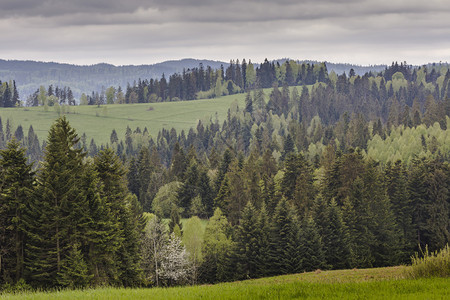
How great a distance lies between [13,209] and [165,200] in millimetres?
79690

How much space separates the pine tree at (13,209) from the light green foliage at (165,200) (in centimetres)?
7714

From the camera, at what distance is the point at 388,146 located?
167 m

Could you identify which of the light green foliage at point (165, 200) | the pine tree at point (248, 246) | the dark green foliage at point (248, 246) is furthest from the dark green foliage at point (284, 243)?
the light green foliage at point (165, 200)

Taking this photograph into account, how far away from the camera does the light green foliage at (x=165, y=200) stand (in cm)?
11988

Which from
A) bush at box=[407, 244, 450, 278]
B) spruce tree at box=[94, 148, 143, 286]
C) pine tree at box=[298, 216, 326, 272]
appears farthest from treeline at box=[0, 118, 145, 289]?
pine tree at box=[298, 216, 326, 272]

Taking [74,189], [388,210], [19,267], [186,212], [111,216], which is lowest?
[186,212]

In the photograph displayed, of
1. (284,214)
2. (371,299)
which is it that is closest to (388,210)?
(284,214)

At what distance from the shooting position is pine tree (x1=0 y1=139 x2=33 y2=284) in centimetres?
4019

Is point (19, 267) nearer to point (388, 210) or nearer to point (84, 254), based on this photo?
point (84, 254)

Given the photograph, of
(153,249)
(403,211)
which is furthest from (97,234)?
(403,211)

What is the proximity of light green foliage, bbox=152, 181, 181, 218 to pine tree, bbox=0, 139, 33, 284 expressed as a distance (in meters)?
77.1

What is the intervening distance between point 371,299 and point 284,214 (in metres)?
62.3

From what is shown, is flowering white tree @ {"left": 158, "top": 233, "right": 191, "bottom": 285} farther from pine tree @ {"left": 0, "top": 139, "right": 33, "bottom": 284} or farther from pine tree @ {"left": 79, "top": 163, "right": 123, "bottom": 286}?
pine tree @ {"left": 0, "top": 139, "right": 33, "bottom": 284}

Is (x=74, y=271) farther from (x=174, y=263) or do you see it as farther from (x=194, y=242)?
(x=194, y=242)
